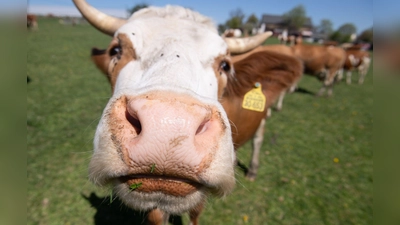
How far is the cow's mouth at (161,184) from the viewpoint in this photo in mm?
1344

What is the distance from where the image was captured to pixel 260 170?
536cm

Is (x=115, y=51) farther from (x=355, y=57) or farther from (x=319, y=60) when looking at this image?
(x=355, y=57)

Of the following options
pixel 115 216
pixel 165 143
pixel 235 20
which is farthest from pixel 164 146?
pixel 235 20

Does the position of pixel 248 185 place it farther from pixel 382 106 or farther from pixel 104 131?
pixel 382 106

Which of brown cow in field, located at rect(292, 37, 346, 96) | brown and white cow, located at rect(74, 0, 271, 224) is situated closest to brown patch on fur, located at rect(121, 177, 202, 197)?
brown and white cow, located at rect(74, 0, 271, 224)

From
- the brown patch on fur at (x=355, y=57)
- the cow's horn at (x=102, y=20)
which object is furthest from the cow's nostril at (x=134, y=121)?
the brown patch on fur at (x=355, y=57)

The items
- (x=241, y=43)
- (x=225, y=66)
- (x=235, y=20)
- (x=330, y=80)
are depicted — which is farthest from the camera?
(x=235, y=20)

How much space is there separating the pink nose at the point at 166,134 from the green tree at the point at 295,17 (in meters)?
92.8

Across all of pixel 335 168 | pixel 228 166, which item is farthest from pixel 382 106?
pixel 335 168

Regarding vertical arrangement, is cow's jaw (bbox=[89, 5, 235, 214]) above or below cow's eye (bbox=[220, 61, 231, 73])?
below

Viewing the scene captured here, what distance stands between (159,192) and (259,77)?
2613 mm

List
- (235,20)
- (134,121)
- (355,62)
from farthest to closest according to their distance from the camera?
1. (235,20)
2. (355,62)
3. (134,121)

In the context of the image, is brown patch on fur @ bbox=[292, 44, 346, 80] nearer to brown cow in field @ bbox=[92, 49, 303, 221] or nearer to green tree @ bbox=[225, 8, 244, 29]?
brown cow in field @ bbox=[92, 49, 303, 221]

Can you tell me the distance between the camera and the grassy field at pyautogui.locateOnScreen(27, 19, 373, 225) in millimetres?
3928
